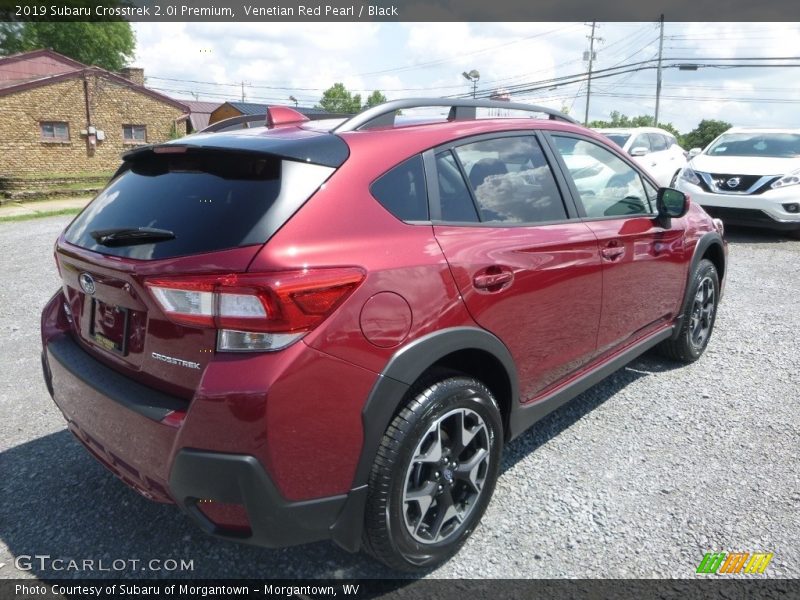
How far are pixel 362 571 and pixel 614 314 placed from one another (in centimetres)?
191

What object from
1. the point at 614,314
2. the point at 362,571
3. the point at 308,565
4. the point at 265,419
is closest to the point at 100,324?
the point at 265,419

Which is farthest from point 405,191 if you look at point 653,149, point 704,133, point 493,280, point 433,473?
point 704,133

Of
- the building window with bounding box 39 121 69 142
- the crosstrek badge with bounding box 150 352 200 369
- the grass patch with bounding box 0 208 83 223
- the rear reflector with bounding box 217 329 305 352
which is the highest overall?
the building window with bounding box 39 121 69 142

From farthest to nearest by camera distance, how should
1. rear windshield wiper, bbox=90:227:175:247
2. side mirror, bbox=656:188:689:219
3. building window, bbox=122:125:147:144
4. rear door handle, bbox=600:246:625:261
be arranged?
1. building window, bbox=122:125:147:144
2. side mirror, bbox=656:188:689:219
3. rear door handle, bbox=600:246:625:261
4. rear windshield wiper, bbox=90:227:175:247

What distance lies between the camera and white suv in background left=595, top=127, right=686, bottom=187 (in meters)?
11.4

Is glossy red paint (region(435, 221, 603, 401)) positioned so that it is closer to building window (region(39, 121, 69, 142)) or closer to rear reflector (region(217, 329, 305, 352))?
rear reflector (region(217, 329, 305, 352))

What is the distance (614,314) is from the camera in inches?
129

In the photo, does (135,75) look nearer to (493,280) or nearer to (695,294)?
(695,294)

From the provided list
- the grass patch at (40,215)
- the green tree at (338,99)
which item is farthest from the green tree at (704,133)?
the grass patch at (40,215)

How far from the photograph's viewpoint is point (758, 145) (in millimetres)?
9859

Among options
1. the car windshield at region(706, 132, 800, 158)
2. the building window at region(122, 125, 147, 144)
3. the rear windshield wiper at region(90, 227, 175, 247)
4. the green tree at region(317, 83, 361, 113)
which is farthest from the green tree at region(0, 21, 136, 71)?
the rear windshield wiper at region(90, 227, 175, 247)

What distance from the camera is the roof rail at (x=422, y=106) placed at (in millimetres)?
2412

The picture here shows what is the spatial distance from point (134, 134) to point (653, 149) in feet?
94.7

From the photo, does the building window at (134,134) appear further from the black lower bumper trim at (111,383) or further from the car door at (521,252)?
the car door at (521,252)
